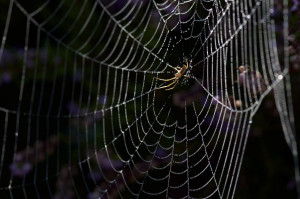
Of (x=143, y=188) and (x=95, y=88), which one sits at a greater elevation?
(x=95, y=88)

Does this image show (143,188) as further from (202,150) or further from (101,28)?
(101,28)

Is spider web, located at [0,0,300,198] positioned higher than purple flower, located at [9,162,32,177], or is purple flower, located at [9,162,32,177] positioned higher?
spider web, located at [0,0,300,198]

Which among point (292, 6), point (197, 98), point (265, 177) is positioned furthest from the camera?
point (265, 177)

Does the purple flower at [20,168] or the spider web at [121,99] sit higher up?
the spider web at [121,99]

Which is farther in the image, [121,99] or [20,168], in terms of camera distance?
[121,99]

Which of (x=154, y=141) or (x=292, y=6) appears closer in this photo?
(x=292, y=6)

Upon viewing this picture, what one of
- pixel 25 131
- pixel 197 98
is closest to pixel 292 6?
pixel 197 98

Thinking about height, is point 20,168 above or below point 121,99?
below

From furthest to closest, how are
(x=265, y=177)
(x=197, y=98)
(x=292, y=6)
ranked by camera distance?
(x=265, y=177) < (x=197, y=98) < (x=292, y=6)

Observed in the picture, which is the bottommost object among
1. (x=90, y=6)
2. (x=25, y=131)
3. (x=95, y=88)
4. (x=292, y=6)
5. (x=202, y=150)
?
(x=202, y=150)

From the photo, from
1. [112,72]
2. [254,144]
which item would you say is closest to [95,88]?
[112,72]
